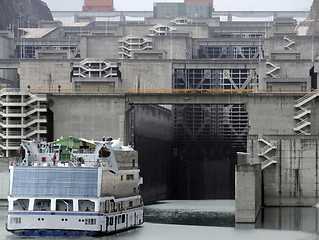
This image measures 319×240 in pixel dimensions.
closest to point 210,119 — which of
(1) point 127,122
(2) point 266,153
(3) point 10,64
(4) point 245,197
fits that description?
(1) point 127,122

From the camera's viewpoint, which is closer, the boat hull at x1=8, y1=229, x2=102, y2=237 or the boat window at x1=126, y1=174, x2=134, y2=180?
the boat hull at x1=8, y1=229, x2=102, y2=237

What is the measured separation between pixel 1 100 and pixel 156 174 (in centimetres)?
3291

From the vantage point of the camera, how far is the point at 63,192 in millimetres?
70750

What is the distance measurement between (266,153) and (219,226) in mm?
19503

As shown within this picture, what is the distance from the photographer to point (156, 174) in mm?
140250

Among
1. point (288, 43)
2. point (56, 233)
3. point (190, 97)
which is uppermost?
point (288, 43)

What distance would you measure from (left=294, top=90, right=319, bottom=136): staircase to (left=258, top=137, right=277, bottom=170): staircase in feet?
35.0

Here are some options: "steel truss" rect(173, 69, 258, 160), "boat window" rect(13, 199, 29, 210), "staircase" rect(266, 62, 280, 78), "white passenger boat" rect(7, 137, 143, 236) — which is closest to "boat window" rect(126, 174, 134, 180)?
"white passenger boat" rect(7, 137, 143, 236)

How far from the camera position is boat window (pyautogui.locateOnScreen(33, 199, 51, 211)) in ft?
233

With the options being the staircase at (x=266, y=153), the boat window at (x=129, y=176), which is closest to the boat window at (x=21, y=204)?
the boat window at (x=129, y=176)

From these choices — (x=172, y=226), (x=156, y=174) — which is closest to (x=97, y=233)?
(x=172, y=226)

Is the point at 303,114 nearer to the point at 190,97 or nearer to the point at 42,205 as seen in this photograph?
the point at 190,97

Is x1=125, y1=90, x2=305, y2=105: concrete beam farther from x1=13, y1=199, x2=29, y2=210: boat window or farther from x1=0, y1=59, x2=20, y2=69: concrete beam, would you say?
x1=0, y1=59, x2=20, y2=69: concrete beam

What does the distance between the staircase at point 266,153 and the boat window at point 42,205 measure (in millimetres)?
40949
